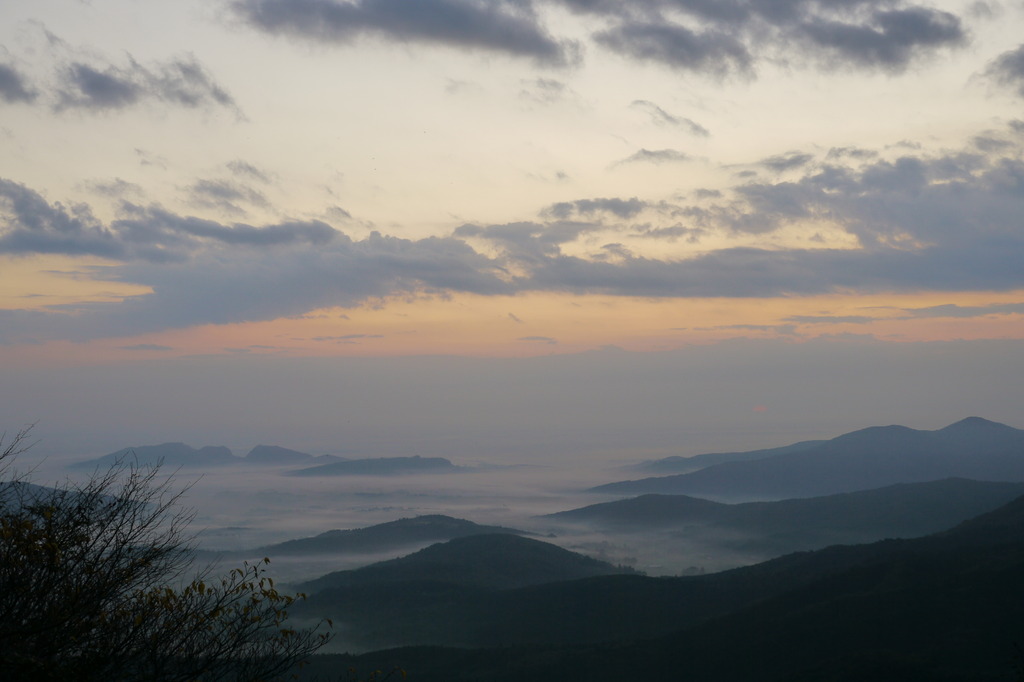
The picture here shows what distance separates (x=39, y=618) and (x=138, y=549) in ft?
10.1

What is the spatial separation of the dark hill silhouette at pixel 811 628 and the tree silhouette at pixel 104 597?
2934 inches

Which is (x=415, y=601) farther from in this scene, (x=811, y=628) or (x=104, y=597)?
(x=104, y=597)

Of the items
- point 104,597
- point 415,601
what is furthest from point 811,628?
point 104,597

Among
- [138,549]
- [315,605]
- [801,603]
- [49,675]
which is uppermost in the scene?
[138,549]

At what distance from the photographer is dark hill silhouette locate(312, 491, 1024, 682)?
280 ft

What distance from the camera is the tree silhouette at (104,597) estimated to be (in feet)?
51.9

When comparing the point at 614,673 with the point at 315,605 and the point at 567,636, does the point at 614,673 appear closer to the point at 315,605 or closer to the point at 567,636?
the point at 567,636

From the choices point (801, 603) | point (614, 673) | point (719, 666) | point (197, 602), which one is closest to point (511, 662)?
point (614, 673)

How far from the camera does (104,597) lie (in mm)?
17500

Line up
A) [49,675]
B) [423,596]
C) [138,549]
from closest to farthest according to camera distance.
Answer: [49,675]
[138,549]
[423,596]

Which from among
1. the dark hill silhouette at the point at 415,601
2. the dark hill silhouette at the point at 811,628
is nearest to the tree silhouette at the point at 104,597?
the dark hill silhouette at the point at 811,628

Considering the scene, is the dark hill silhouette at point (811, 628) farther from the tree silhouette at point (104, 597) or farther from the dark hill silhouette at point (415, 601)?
the tree silhouette at point (104, 597)

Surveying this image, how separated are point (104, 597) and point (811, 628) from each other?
10376 cm

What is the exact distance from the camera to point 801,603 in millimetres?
114438
